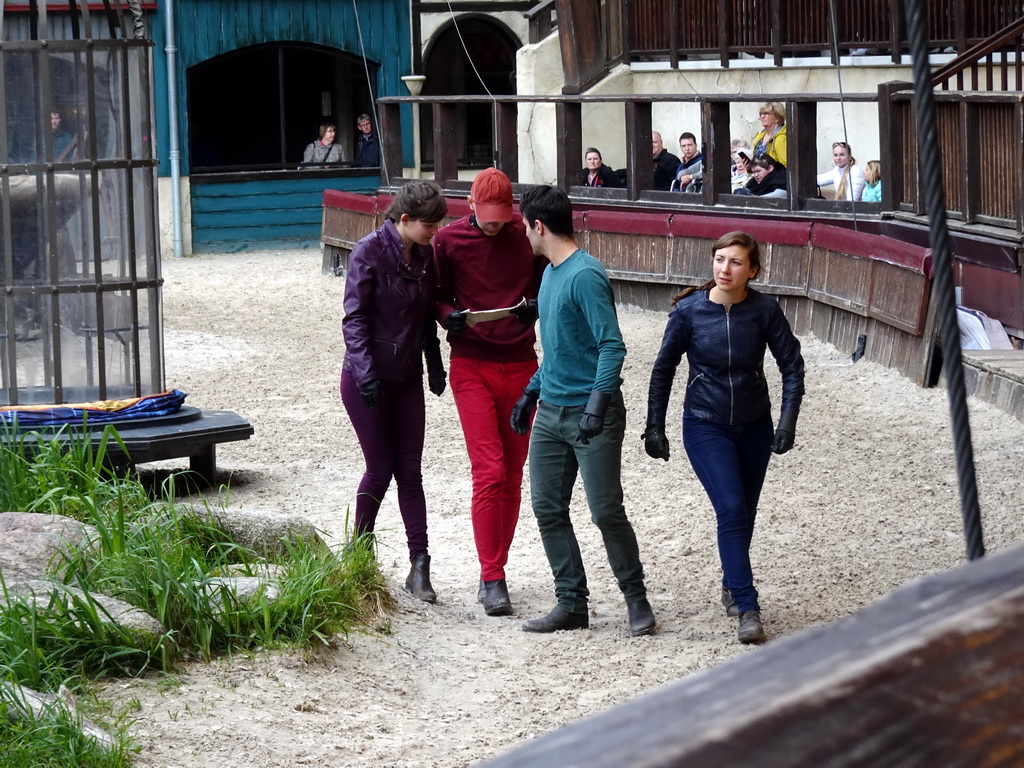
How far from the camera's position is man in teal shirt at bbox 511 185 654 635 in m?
5.25

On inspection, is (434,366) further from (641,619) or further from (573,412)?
(641,619)

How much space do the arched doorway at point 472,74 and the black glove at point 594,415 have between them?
59.5 feet

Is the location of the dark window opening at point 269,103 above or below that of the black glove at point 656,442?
above

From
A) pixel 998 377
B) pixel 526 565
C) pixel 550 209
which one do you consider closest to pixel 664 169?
pixel 998 377

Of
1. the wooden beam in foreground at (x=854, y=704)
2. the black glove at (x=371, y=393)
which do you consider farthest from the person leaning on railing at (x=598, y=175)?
the wooden beam in foreground at (x=854, y=704)

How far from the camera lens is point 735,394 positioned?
5277 mm

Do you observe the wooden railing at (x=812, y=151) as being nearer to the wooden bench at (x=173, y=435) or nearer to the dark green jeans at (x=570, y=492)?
the dark green jeans at (x=570, y=492)

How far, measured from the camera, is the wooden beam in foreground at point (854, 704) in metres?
0.77

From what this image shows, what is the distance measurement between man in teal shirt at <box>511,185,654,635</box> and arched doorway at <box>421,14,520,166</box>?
17.9 m

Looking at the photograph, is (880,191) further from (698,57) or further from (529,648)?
(529,648)

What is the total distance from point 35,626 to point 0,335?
3.85 meters

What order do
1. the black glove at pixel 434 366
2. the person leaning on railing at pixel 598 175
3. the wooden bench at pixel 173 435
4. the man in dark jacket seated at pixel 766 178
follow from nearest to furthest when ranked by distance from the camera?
the black glove at pixel 434 366 < the wooden bench at pixel 173 435 < the man in dark jacket seated at pixel 766 178 < the person leaning on railing at pixel 598 175

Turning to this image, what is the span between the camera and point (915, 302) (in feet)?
32.5

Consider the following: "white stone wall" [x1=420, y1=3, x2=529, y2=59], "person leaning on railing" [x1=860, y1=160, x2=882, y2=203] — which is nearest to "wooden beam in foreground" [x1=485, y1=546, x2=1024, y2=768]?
"person leaning on railing" [x1=860, y1=160, x2=882, y2=203]
